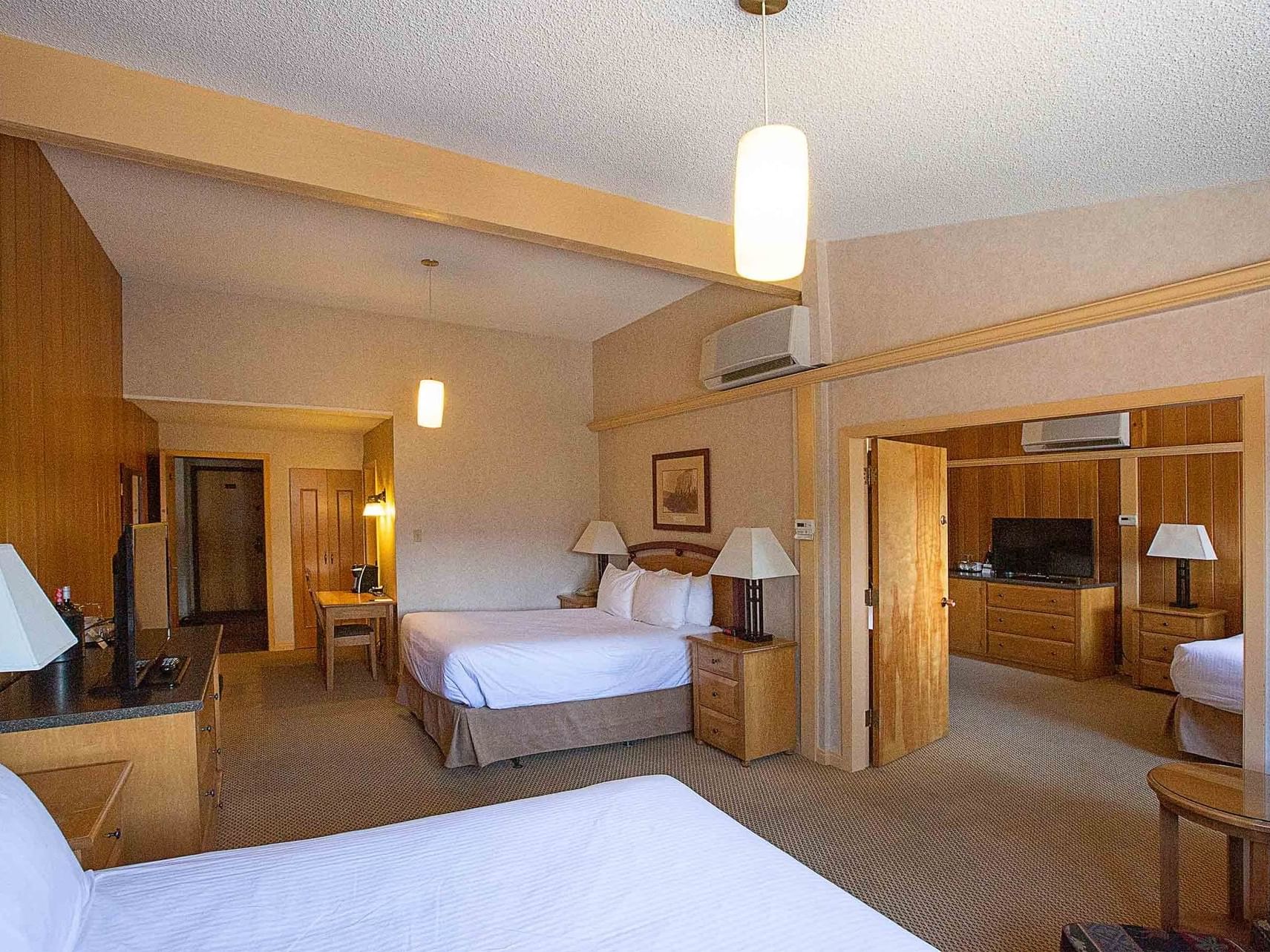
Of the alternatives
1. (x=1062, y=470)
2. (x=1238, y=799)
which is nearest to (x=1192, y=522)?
(x=1062, y=470)

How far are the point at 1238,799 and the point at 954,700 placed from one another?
335 cm

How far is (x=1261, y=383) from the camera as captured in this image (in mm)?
2398

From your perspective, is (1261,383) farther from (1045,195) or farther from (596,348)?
(596,348)

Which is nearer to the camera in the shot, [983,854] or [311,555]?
[983,854]

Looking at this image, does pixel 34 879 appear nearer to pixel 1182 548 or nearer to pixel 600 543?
pixel 600 543

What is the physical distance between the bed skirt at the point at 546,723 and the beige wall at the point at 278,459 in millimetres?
3420

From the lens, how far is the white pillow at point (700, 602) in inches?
188

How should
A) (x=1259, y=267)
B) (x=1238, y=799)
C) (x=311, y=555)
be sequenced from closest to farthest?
(x=1238, y=799), (x=1259, y=267), (x=311, y=555)

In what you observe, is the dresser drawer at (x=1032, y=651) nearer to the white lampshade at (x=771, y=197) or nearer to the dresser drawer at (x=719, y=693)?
the dresser drawer at (x=719, y=693)

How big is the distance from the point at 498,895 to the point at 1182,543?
19.3ft

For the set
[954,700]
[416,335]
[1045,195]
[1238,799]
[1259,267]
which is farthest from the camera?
[416,335]

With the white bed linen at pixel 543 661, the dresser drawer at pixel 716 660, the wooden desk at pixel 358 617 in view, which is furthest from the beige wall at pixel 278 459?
the dresser drawer at pixel 716 660

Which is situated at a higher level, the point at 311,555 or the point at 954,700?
the point at 311,555

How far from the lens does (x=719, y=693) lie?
414 centimetres
